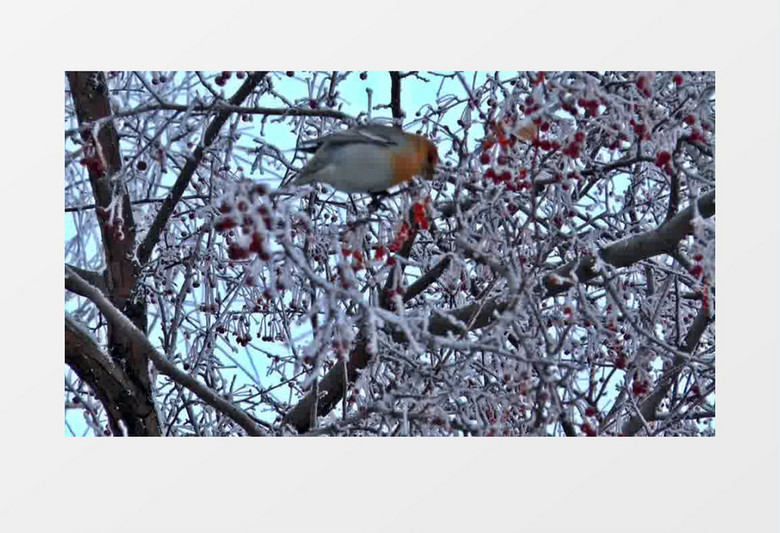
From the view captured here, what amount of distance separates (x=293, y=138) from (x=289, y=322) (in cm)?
49

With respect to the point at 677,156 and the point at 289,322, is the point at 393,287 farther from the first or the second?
the point at 677,156

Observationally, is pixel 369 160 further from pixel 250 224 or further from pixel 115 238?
pixel 115 238

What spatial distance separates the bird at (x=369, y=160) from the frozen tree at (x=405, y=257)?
0.03m

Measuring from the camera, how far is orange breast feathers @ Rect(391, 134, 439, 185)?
313 cm

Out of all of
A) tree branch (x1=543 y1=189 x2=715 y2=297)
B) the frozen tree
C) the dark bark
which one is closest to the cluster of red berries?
the frozen tree

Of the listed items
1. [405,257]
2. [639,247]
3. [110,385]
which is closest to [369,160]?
[405,257]

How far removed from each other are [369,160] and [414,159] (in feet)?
0.39

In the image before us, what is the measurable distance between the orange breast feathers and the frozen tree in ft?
0.11

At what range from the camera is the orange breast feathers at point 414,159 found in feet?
10.3
